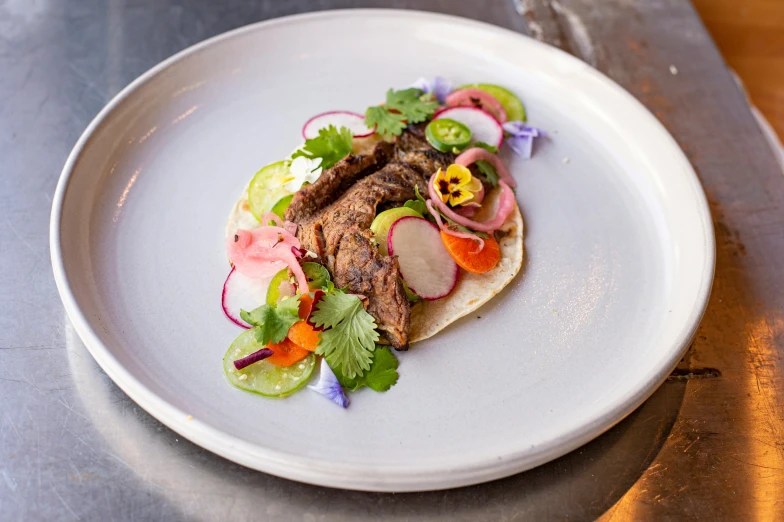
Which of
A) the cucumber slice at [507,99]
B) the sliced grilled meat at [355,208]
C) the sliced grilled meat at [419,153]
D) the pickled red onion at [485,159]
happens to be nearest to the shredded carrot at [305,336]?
the sliced grilled meat at [355,208]

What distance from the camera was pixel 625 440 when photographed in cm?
277

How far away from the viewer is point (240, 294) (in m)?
3.01

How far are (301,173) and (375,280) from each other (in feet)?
2.68

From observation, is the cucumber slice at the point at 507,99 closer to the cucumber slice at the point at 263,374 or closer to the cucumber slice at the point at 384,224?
the cucumber slice at the point at 384,224

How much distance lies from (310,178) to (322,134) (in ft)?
0.99

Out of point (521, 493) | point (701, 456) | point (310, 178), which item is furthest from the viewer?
point (310, 178)

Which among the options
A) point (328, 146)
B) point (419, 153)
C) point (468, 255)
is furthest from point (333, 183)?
point (468, 255)

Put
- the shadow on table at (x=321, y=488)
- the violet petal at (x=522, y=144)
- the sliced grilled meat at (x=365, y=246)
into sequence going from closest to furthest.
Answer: the shadow on table at (x=321, y=488) < the sliced grilled meat at (x=365, y=246) < the violet petal at (x=522, y=144)

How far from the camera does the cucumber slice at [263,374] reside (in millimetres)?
2648

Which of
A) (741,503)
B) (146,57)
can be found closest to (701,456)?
(741,503)

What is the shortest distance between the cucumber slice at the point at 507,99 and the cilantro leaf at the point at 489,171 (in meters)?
0.53

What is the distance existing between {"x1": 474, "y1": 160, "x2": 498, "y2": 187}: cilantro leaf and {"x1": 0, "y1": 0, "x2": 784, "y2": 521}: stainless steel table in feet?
4.15

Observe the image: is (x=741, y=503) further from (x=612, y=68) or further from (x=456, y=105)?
(x=612, y=68)

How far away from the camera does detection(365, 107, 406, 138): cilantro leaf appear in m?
3.70
